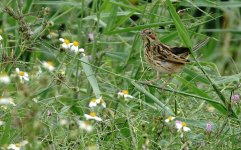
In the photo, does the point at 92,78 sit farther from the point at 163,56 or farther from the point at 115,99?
the point at 115,99

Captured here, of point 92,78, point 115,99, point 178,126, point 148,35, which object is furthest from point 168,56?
point 178,126

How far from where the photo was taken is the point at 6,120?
4469 millimetres

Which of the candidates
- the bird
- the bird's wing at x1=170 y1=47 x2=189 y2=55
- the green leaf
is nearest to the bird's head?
the bird

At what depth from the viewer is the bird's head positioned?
206 inches

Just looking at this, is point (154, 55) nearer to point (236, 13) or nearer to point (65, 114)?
point (65, 114)

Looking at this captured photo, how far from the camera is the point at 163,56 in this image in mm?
5156

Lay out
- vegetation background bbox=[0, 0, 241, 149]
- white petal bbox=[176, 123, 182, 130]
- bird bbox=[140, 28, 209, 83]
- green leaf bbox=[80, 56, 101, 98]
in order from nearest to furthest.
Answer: white petal bbox=[176, 123, 182, 130]
vegetation background bbox=[0, 0, 241, 149]
green leaf bbox=[80, 56, 101, 98]
bird bbox=[140, 28, 209, 83]

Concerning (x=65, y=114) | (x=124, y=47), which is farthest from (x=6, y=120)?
(x=124, y=47)

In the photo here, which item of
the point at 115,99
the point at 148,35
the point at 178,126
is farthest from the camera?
the point at 148,35

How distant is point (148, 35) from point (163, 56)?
A: 0.66ft

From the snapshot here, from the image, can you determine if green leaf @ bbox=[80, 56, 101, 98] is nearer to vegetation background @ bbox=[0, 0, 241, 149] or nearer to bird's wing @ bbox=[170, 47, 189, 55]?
vegetation background @ bbox=[0, 0, 241, 149]

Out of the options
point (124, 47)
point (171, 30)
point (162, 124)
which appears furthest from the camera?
point (124, 47)

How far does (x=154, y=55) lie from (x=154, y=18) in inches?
16.5

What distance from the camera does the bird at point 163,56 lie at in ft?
16.7
